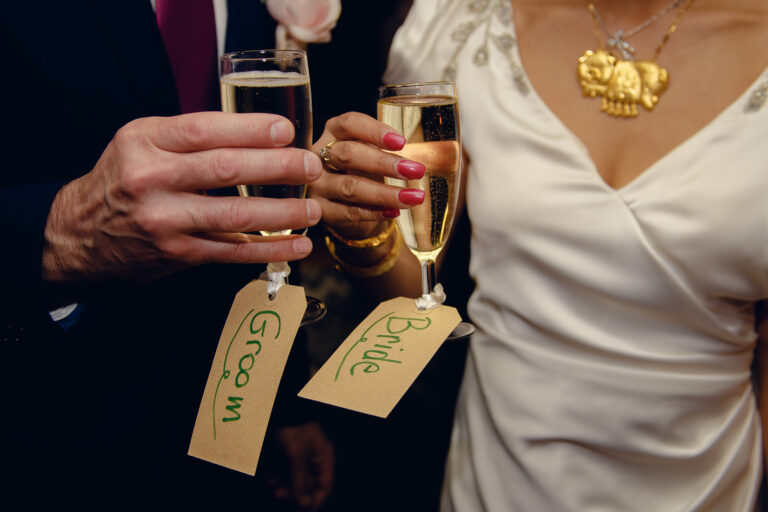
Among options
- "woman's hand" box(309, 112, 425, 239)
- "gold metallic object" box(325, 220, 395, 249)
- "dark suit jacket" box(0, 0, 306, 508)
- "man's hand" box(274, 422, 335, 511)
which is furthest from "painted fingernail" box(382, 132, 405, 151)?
"man's hand" box(274, 422, 335, 511)

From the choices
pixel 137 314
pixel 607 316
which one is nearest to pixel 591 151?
pixel 607 316

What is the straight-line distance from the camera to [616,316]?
4.17 feet

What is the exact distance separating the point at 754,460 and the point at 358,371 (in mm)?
1151

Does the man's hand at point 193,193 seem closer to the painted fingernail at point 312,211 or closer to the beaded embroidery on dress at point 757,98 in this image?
the painted fingernail at point 312,211

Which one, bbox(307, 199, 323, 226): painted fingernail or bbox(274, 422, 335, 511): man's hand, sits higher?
bbox(307, 199, 323, 226): painted fingernail

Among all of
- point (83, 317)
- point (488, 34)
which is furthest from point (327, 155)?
point (488, 34)

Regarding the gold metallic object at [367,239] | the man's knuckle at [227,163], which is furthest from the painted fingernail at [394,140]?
the gold metallic object at [367,239]

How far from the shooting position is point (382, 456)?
6.37 ft

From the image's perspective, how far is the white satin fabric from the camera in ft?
3.82

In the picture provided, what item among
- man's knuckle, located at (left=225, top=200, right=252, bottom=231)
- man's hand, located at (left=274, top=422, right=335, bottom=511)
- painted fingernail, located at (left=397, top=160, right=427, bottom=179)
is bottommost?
man's hand, located at (left=274, top=422, right=335, bottom=511)

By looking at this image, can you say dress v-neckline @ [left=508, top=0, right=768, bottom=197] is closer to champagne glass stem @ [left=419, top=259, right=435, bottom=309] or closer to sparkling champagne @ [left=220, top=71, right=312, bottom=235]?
champagne glass stem @ [left=419, top=259, right=435, bottom=309]

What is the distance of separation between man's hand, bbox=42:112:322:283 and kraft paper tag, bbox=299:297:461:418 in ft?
0.54

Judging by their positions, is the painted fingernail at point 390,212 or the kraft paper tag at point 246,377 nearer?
the kraft paper tag at point 246,377

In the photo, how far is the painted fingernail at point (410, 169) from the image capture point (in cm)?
82
